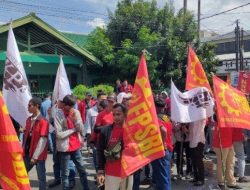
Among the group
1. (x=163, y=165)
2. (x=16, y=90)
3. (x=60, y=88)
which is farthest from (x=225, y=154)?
(x=16, y=90)

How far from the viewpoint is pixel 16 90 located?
7.29 metres

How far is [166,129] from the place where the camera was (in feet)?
19.6

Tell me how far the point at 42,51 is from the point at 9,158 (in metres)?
15.7

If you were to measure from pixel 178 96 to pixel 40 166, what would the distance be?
2429mm

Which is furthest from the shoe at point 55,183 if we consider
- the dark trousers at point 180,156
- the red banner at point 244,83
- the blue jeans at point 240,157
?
the red banner at point 244,83

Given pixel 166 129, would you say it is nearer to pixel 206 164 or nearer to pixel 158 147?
pixel 158 147

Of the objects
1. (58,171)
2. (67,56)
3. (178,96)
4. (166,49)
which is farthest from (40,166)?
(166,49)

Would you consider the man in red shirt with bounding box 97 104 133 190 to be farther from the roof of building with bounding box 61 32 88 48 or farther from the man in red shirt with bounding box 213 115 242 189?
the roof of building with bounding box 61 32 88 48

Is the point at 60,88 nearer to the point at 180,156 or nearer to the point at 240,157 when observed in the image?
the point at 180,156

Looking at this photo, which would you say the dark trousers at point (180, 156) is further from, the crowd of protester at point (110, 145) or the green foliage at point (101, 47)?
the green foliage at point (101, 47)

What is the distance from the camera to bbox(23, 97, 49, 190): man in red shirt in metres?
6.34

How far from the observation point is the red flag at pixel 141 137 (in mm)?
4766

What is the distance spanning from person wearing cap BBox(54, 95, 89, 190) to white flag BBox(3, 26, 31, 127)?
77cm

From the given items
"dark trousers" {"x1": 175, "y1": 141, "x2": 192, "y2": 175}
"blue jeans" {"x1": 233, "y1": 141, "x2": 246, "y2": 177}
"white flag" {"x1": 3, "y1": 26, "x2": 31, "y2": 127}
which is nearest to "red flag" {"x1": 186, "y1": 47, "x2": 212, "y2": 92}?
"dark trousers" {"x1": 175, "y1": 141, "x2": 192, "y2": 175}
